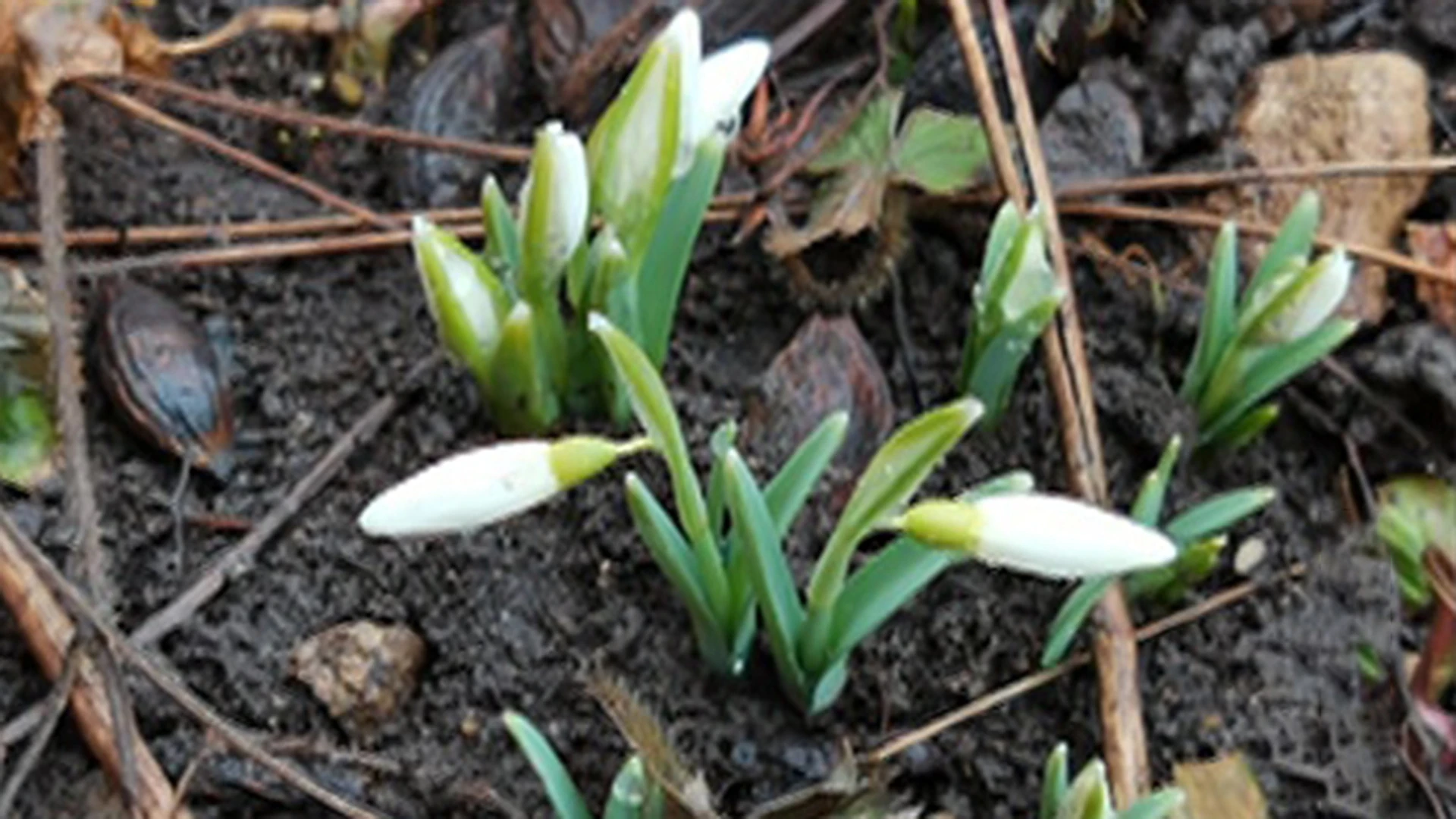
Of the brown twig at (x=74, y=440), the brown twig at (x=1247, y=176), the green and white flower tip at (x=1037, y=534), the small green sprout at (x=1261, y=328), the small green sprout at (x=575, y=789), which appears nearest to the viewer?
the green and white flower tip at (x=1037, y=534)

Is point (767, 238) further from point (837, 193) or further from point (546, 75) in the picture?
point (546, 75)

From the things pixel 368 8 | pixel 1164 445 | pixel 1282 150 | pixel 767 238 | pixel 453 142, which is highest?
pixel 368 8

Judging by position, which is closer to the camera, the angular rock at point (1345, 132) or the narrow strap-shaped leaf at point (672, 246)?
the narrow strap-shaped leaf at point (672, 246)

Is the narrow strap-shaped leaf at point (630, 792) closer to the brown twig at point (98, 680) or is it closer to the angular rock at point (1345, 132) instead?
the brown twig at point (98, 680)

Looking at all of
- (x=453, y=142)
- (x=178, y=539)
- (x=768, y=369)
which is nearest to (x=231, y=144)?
(x=453, y=142)

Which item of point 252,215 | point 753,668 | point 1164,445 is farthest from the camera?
point 252,215

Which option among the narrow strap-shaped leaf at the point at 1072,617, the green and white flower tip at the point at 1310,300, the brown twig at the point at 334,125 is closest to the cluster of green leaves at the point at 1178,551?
the narrow strap-shaped leaf at the point at 1072,617
